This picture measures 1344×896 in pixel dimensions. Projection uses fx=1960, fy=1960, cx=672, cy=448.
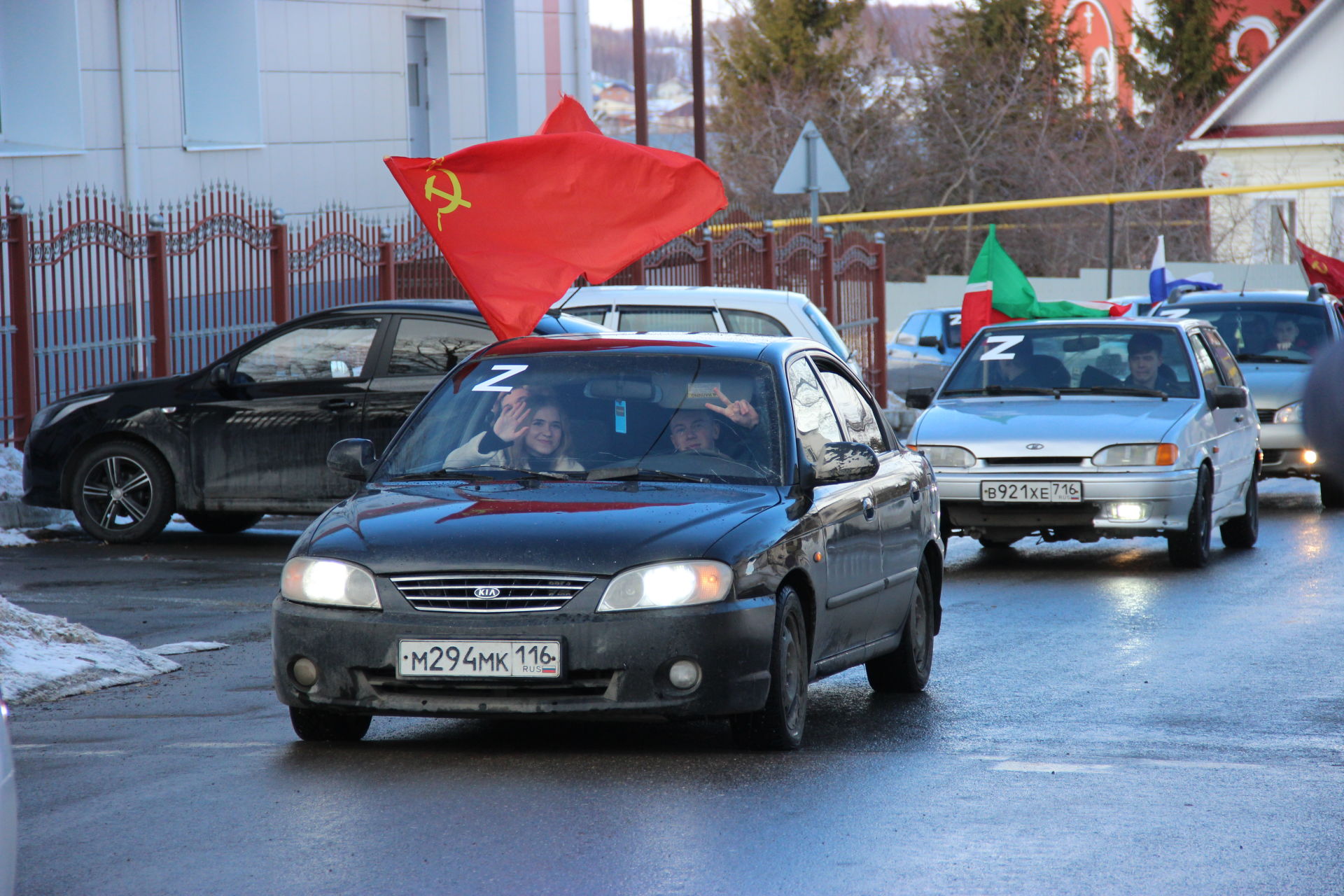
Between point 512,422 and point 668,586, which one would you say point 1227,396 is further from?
point 668,586

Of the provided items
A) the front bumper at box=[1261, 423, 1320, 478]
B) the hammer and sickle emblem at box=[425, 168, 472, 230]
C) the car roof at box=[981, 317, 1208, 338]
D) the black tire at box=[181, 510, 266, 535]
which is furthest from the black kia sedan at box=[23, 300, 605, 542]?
the front bumper at box=[1261, 423, 1320, 478]

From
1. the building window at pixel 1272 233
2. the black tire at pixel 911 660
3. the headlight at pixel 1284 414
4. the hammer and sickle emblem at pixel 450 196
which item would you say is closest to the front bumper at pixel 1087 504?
the hammer and sickle emblem at pixel 450 196

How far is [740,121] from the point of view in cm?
5272

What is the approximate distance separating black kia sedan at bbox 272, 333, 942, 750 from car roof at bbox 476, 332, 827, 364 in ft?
0.04

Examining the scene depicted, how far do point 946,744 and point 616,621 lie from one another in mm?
1461

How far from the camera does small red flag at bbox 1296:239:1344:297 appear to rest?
20703 mm

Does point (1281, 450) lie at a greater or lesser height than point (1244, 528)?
greater

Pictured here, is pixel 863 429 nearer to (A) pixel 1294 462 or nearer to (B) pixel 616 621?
(B) pixel 616 621

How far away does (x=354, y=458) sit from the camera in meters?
7.50

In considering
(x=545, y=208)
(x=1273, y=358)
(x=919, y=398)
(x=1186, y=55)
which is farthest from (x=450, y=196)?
(x=1186, y=55)

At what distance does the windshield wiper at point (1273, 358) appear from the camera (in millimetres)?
17516

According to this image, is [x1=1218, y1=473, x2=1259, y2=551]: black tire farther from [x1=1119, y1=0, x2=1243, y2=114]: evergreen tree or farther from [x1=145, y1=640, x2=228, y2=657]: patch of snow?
[x1=1119, y1=0, x2=1243, y2=114]: evergreen tree

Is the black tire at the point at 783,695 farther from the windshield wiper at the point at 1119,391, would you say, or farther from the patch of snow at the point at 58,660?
the windshield wiper at the point at 1119,391

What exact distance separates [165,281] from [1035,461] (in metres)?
8.06
